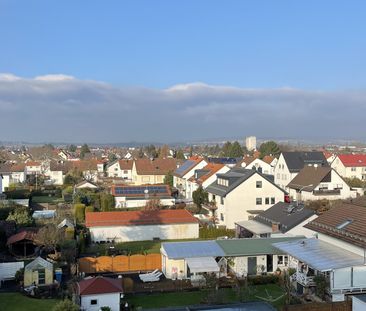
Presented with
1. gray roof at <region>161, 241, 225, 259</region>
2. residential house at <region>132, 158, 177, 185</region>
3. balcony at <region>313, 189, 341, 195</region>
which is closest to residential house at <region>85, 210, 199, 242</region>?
gray roof at <region>161, 241, 225, 259</region>

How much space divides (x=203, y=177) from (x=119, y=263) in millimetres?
26637

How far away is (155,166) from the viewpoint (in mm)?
72875

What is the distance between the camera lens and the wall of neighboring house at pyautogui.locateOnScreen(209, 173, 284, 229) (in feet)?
126

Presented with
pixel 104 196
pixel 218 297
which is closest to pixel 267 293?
pixel 218 297

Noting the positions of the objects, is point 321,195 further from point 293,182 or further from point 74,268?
point 74,268

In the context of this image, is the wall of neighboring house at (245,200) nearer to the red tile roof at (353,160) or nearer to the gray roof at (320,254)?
the gray roof at (320,254)

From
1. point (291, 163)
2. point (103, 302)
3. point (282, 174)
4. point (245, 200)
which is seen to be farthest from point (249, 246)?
point (282, 174)

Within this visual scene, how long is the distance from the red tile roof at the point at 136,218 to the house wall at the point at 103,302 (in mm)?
15094

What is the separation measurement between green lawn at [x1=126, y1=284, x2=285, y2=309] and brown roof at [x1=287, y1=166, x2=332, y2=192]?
1102 inches

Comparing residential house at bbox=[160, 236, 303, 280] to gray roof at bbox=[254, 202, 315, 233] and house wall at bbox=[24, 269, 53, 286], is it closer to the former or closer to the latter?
gray roof at bbox=[254, 202, 315, 233]

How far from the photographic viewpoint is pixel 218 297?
19.5 metres

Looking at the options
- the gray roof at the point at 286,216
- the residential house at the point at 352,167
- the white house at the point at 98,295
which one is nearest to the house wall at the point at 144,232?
the gray roof at the point at 286,216

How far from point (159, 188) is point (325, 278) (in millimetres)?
32064

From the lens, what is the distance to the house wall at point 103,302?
18.5 metres
